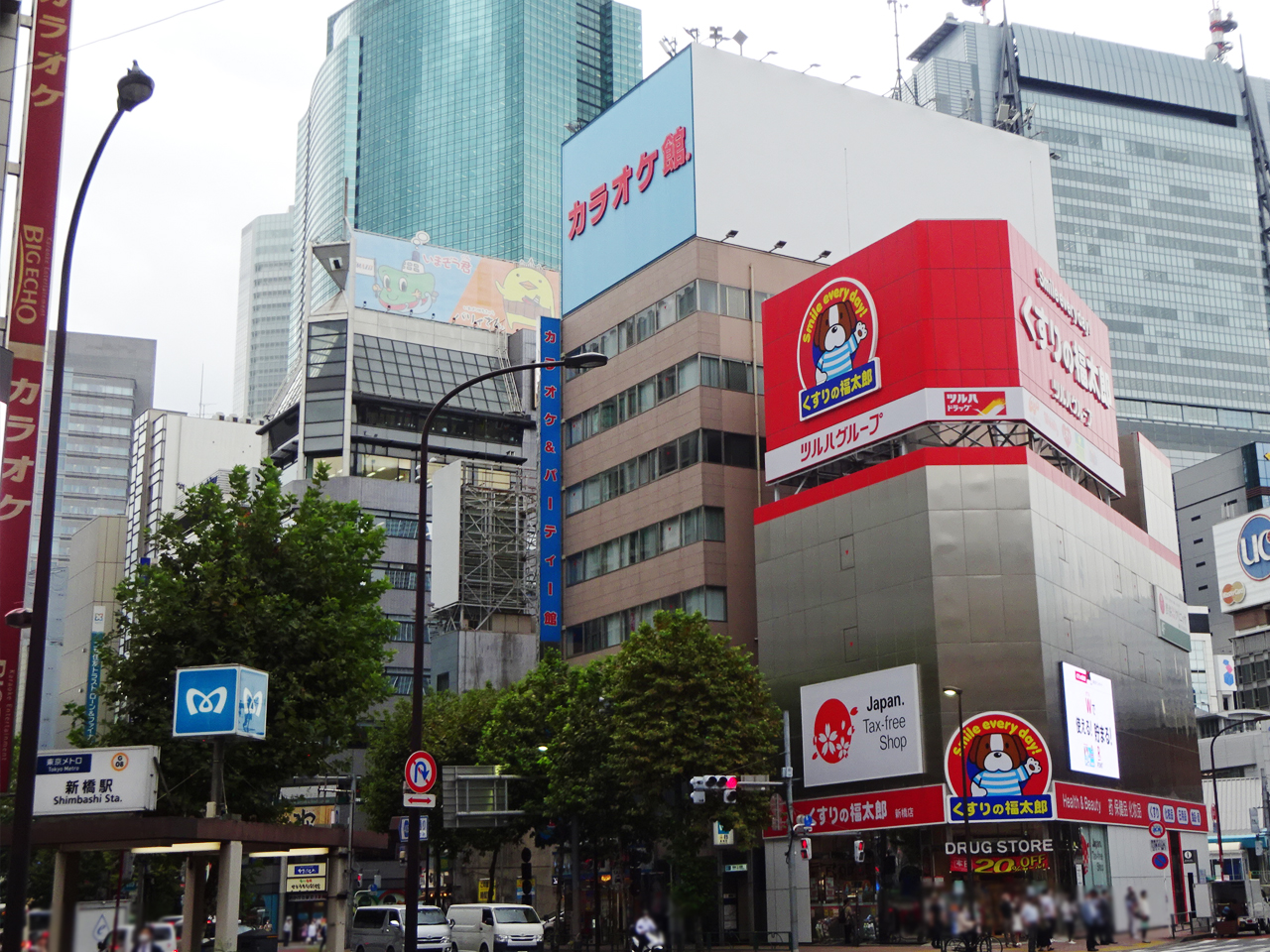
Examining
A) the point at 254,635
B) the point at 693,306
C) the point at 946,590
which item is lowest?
the point at 254,635

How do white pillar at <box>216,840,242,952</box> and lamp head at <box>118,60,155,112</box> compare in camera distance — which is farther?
white pillar at <box>216,840,242,952</box>

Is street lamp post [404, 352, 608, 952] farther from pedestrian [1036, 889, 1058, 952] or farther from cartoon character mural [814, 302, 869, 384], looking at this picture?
cartoon character mural [814, 302, 869, 384]

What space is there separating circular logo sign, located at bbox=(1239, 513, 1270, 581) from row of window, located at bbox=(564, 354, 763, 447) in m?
91.6

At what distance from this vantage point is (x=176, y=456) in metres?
183

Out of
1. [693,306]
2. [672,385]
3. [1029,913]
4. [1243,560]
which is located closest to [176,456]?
[672,385]

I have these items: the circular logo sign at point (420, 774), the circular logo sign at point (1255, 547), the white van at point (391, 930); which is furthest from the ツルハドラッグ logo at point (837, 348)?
the circular logo sign at point (1255, 547)

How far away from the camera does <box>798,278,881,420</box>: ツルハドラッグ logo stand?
6141cm

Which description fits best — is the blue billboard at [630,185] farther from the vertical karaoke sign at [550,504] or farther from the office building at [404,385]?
the office building at [404,385]

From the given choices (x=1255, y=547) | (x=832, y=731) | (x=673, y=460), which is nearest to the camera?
(x=832, y=731)

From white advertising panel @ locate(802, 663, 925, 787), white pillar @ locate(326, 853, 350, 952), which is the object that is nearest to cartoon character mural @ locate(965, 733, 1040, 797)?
white advertising panel @ locate(802, 663, 925, 787)

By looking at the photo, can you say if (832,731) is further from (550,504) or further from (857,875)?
(550,504)

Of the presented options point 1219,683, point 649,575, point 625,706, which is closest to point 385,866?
point 649,575

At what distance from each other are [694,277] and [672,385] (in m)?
6.16

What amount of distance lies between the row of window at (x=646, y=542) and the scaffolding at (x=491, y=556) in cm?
2294
